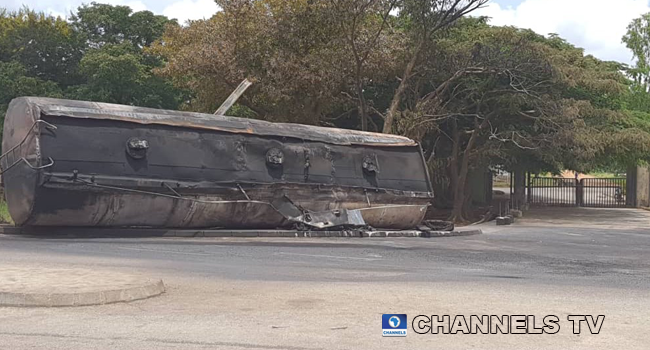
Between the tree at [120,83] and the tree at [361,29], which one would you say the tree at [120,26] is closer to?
the tree at [120,83]

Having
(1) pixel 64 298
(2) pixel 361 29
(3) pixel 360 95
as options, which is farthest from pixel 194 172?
(2) pixel 361 29

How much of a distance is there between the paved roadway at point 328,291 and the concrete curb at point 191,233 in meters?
0.74

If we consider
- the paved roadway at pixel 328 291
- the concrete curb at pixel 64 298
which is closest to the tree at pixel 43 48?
the paved roadway at pixel 328 291

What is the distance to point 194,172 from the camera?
17203mm

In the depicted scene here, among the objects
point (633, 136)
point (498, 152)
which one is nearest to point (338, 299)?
point (498, 152)

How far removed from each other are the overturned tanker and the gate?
23.1m

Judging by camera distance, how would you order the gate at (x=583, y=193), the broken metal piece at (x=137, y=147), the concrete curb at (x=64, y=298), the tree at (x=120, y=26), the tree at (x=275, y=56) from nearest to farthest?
1. the concrete curb at (x=64, y=298)
2. the broken metal piece at (x=137, y=147)
3. the tree at (x=275, y=56)
4. the gate at (x=583, y=193)
5. the tree at (x=120, y=26)

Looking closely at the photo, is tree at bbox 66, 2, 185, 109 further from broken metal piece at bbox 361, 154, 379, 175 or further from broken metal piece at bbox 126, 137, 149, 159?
broken metal piece at bbox 126, 137, 149, 159

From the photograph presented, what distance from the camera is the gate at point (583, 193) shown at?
1610 inches

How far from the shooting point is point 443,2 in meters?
25.6

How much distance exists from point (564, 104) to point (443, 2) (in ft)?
20.3

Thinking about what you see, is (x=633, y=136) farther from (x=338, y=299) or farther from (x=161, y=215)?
(x=338, y=299)

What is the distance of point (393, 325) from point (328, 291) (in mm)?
2237

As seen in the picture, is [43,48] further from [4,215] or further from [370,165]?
[370,165]
